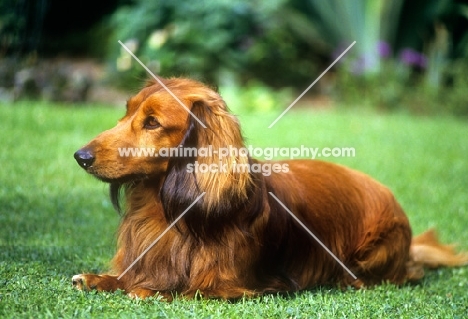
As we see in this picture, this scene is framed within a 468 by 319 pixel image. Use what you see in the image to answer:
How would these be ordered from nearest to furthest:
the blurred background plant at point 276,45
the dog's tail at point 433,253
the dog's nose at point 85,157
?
A: 1. the dog's nose at point 85,157
2. the dog's tail at point 433,253
3. the blurred background plant at point 276,45

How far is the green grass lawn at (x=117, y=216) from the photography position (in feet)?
12.8

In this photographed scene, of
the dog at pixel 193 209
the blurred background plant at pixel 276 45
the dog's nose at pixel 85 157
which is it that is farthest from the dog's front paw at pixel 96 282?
the blurred background plant at pixel 276 45

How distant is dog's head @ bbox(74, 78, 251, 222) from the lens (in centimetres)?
390

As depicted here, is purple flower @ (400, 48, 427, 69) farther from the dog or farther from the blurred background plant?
the dog

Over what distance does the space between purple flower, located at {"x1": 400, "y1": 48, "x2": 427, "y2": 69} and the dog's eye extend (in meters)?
10.3

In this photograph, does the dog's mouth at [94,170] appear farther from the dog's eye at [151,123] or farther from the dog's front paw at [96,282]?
the dog's front paw at [96,282]

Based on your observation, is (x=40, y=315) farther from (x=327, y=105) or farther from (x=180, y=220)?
(x=327, y=105)

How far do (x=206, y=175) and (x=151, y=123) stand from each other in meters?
0.41

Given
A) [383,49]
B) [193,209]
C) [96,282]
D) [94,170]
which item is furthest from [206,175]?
[383,49]

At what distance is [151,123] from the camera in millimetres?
3982

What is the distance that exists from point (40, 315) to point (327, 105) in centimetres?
1065

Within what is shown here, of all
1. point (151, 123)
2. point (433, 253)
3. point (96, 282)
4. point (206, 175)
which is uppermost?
point (151, 123)

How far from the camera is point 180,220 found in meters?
3.98

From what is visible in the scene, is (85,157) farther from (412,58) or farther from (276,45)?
(276,45)
